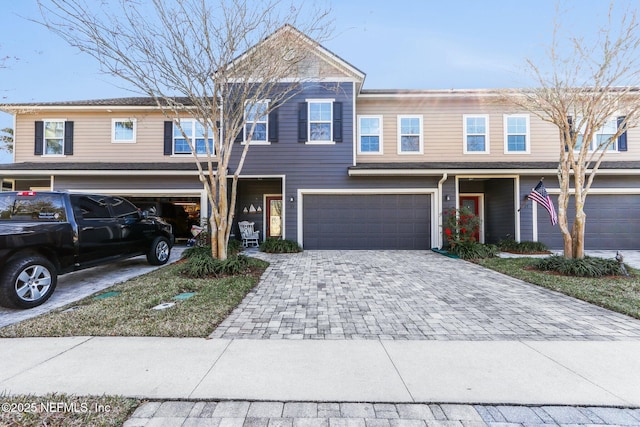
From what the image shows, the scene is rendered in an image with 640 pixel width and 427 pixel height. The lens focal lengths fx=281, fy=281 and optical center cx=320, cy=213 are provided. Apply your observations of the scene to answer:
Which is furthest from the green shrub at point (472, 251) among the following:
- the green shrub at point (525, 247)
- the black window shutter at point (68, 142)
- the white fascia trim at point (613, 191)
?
the black window shutter at point (68, 142)

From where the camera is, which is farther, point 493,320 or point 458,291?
point 458,291

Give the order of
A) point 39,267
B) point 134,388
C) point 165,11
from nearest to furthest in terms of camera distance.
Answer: point 134,388 < point 39,267 < point 165,11

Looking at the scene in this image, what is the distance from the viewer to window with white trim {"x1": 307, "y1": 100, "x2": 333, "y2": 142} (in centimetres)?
1062

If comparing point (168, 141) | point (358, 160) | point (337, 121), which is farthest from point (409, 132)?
point (168, 141)

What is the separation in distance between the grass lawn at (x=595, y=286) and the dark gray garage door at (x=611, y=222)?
4503 millimetres

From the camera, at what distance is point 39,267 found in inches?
177

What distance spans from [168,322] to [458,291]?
4903 mm

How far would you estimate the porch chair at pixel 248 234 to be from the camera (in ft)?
37.8

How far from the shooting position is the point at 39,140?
11438mm

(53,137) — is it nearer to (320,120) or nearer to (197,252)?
(197,252)

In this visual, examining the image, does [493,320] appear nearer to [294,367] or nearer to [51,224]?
[294,367]

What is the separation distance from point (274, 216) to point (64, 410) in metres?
10.6

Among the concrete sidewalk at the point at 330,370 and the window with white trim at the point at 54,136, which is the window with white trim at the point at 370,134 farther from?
the window with white trim at the point at 54,136

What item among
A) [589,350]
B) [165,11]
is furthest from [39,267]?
[589,350]
